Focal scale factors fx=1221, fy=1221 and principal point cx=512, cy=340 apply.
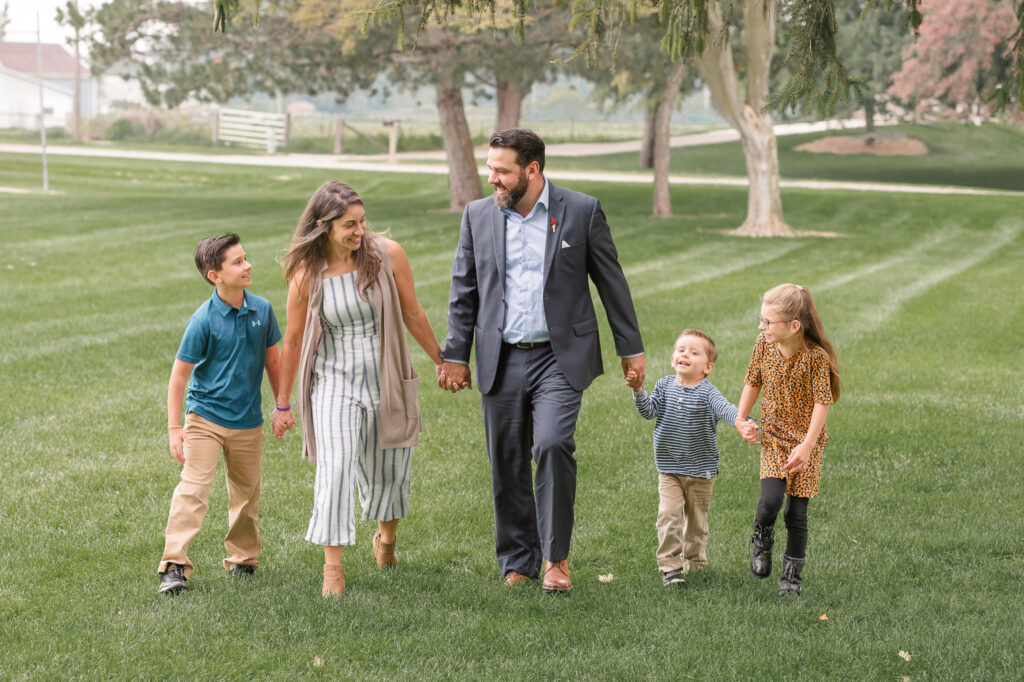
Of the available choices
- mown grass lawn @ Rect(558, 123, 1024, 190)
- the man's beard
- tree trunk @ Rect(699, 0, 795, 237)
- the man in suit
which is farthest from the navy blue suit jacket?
mown grass lawn @ Rect(558, 123, 1024, 190)

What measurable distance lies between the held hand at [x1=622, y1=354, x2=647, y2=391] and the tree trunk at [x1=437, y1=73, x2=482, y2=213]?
68.9 feet

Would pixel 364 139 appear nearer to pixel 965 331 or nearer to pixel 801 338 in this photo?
pixel 965 331

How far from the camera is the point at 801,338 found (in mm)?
5305

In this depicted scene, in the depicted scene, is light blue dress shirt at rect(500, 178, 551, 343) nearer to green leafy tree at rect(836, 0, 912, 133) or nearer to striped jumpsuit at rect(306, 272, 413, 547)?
striped jumpsuit at rect(306, 272, 413, 547)

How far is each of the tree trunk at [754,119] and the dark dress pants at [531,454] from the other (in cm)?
1885

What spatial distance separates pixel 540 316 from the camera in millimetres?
5465

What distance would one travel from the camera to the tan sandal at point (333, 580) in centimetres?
543

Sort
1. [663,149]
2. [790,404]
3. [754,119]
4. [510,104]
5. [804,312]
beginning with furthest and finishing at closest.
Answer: [510,104] → [663,149] → [754,119] → [790,404] → [804,312]

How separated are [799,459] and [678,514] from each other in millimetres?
652

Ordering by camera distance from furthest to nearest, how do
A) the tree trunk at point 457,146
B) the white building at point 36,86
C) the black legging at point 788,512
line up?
the white building at point 36,86
the tree trunk at point 457,146
the black legging at point 788,512

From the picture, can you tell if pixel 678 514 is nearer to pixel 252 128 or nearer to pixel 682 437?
pixel 682 437

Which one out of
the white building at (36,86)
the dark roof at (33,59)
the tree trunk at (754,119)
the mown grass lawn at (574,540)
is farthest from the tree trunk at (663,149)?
the dark roof at (33,59)

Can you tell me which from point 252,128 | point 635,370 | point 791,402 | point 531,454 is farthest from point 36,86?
point 791,402

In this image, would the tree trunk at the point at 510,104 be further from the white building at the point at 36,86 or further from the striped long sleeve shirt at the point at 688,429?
the white building at the point at 36,86
